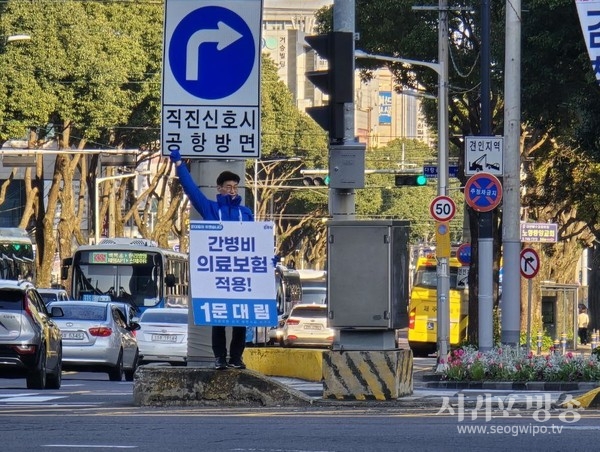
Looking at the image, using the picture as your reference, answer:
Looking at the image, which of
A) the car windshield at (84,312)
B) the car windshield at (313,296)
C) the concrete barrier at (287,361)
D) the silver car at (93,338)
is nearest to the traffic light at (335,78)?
the concrete barrier at (287,361)

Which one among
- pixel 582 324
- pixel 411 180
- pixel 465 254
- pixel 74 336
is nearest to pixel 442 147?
pixel 411 180

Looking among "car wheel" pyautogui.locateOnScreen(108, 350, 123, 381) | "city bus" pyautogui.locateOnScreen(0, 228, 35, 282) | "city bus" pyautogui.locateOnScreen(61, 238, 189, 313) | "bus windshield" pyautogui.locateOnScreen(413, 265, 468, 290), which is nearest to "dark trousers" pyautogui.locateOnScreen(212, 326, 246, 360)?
"car wheel" pyautogui.locateOnScreen(108, 350, 123, 381)

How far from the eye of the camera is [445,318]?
33625mm

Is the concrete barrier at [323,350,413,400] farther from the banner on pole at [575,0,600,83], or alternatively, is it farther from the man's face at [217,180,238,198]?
the banner on pole at [575,0,600,83]

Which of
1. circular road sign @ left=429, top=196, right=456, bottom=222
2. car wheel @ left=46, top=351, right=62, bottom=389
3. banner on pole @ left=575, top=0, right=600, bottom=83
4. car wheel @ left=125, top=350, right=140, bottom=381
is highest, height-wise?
banner on pole @ left=575, top=0, right=600, bottom=83

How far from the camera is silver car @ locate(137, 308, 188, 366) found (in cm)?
3170

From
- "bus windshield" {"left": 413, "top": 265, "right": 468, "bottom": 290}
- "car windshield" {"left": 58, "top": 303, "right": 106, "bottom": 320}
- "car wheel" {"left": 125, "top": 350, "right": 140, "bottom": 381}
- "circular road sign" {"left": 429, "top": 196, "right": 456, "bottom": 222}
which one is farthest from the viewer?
"bus windshield" {"left": 413, "top": 265, "right": 468, "bottom": 290}

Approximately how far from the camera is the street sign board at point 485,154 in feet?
84.2

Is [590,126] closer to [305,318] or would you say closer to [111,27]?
[305,318]

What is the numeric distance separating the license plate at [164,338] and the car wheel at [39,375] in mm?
9562

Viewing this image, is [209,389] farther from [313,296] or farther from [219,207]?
[313,296]

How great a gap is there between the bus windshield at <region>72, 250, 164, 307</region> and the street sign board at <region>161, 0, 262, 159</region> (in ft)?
92.1

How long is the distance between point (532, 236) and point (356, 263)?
62.9 feet

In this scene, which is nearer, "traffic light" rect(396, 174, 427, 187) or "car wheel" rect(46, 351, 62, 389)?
"car wheel" rect(46, 351, 62, 389)
